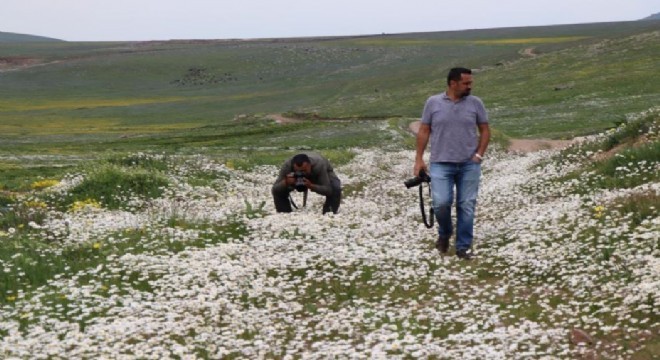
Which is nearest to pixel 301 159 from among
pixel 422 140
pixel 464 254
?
pixel 422 140

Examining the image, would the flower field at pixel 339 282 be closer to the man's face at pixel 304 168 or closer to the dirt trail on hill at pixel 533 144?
the man's face at pixel 304 168

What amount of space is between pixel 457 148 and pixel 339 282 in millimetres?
3391

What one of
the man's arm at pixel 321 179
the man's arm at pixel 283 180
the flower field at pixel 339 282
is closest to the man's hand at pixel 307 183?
the man's arm at pixel 321 179

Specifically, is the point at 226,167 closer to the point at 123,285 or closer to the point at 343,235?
the point at 343,235

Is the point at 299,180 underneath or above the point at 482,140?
underneath

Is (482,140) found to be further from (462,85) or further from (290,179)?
(290,179)

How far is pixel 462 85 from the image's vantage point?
1331cm

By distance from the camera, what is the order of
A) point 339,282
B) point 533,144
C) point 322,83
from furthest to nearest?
point 322,83
point 533,144
point 339,282

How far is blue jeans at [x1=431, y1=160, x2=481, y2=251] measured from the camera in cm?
1363

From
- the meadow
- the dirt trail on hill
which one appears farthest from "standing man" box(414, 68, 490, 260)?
the dirt trail on hill

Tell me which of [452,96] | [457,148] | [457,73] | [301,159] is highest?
[457,73]

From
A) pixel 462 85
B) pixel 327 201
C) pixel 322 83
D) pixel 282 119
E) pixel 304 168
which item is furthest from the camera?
pixel 322 83

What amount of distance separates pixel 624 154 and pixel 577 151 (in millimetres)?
6994

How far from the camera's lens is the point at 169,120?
91.4 m
